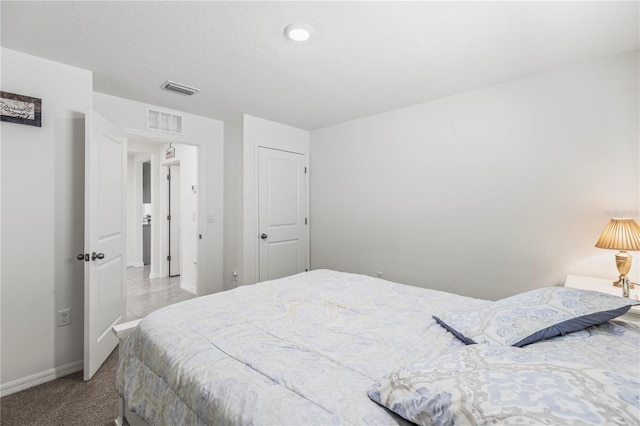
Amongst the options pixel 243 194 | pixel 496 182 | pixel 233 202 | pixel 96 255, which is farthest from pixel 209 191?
pixel 496 182

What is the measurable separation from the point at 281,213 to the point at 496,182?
2573mm

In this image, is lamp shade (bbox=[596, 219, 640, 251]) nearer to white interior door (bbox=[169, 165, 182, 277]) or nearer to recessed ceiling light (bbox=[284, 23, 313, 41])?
recessed ceiling light (bbox=[284, 23, 313, 41])

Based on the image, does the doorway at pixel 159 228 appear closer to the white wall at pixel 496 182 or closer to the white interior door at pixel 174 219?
the white interior door at pixel 174 219

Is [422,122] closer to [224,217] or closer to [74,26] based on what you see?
[224,217]

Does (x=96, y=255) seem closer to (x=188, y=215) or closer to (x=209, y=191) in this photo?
(x=209, y=191)

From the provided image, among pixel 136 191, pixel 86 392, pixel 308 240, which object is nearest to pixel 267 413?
pixel 86 392

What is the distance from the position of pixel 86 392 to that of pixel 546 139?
160 inches

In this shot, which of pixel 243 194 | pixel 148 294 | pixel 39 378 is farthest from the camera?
pixel 148 294

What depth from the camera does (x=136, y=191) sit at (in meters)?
6.68

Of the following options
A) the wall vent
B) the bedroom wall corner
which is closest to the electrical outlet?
the bedroom wall corner

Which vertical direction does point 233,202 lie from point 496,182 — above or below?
below

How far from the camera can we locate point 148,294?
177 inches

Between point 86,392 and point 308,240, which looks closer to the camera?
point 86,392

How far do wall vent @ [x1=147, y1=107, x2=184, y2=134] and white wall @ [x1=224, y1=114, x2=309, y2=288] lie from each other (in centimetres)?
61
